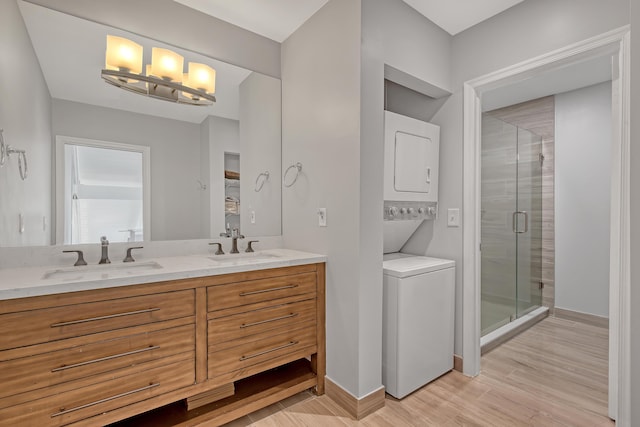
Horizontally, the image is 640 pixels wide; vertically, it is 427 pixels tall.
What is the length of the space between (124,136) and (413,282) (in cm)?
197

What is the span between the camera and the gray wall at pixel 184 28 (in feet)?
5.92

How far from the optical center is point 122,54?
1.87m

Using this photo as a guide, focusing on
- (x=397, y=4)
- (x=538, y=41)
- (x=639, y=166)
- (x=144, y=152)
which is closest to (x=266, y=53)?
(x=397, y=4)

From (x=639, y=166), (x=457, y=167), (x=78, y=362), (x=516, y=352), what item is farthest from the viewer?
(x=516, y=352)

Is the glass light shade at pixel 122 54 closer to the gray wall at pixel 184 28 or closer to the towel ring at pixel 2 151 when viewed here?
the gray wall at pixel 184 28

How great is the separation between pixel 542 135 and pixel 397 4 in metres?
2.51

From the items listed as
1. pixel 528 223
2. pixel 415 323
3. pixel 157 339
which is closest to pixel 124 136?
pixel 157 339

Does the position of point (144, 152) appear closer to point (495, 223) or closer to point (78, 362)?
point (78, 362)

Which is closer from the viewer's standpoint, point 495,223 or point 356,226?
point 356,226

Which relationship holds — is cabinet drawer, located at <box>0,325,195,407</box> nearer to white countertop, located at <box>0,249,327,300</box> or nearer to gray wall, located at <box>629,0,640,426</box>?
white countertop, located at <box>0,249,327,300</box>

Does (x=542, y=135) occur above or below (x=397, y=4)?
below

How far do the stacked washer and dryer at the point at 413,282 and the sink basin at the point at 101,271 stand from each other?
1398 mm

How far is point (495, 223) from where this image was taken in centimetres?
297

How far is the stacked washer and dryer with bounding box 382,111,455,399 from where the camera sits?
199 cm
